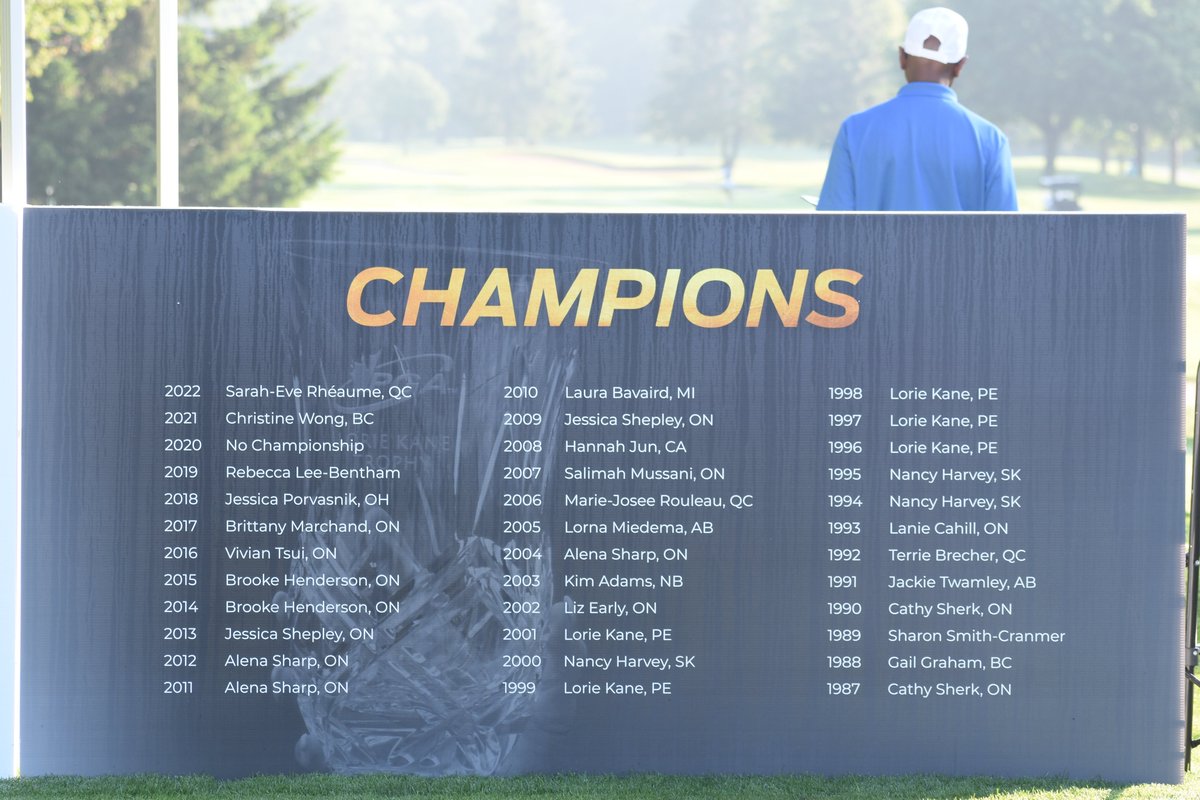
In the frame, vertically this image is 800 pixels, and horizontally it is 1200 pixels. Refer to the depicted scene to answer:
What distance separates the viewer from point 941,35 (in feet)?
12.8

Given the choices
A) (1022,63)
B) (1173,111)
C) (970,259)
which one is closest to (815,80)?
(1022,63)

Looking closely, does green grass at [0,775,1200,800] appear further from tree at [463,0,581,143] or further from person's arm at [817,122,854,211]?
tree at [463,0,581,143]

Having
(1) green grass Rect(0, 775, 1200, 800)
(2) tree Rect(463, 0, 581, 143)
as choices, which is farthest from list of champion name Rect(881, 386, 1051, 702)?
(2) tree Rect(463, 0, 581, 143)

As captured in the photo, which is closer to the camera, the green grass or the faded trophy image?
the green grass

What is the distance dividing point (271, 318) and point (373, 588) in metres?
0.74

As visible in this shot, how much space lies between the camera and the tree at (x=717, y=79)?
59031 mm

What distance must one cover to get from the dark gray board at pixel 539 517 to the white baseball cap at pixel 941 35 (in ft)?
2.10

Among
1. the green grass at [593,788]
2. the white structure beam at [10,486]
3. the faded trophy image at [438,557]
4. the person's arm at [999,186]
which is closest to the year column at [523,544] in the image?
the faded trophy image at [438,557]

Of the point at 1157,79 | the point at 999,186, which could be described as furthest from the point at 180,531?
the point at 1157,79

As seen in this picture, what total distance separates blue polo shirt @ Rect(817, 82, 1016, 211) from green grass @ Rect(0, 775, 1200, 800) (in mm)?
1546

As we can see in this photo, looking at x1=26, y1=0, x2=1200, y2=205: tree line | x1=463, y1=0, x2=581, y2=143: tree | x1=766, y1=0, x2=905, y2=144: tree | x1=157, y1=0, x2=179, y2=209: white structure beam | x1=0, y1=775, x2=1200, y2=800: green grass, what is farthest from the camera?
x1=463, y1=0, x2=581, y2=143: tree

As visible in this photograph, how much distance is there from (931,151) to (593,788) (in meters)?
1.95

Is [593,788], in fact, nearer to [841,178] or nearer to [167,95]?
[841,178]

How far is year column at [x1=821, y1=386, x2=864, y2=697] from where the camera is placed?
141 inches
